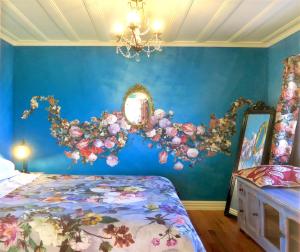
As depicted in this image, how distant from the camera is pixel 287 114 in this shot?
10.5ft

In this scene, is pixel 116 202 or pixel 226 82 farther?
pixel 226 82

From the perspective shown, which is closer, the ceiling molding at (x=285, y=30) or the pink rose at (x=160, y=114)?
the ceiling molding at (x=285, y=30)

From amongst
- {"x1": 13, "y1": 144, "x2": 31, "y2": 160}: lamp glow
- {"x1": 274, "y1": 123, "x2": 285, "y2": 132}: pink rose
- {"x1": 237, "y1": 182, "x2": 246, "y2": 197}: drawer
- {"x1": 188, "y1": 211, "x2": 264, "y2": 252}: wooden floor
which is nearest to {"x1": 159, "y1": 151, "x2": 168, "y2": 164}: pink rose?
{"x1": 188, "y1": 211, "x2": 264, "y2": 252}: wooden floor

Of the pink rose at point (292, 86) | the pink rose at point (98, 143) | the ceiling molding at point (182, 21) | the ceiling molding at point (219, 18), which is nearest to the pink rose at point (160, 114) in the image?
the pink rose at point (98, 143)

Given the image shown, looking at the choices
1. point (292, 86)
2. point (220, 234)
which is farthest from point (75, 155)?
point (292, 86)

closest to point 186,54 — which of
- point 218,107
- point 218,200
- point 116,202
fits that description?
point 218,107

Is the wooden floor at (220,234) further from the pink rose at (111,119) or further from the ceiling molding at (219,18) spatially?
the ceiling molding at (219,18)

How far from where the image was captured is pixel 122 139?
4012mm

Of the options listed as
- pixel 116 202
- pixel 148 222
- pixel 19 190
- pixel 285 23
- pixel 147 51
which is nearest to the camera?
pixel 148 222

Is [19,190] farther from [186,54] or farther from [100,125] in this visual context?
[186,54]

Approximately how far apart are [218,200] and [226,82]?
1.65 metres

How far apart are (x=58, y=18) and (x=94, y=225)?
7.33ft

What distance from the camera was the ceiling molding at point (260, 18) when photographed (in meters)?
2.71

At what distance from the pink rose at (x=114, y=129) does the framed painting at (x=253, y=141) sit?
1.68 metres
